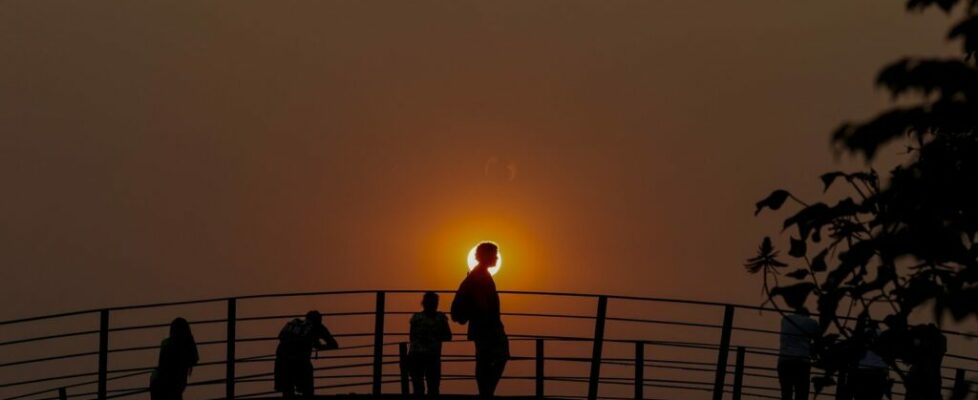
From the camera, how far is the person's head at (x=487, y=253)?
12461 millimetres

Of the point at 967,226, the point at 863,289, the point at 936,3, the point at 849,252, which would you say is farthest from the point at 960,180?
the point at 863,289

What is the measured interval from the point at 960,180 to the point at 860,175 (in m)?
1.78

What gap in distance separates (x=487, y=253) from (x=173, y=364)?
3.15 metres

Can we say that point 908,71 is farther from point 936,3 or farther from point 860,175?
point 860,175

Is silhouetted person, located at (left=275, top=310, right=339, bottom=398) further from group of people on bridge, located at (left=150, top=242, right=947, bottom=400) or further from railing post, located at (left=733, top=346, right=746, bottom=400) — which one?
railing post, located at (left=733, top=346, right=746, bottom=400)

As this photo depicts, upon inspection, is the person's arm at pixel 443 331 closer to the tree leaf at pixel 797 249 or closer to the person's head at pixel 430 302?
the person's head at pixel 430 302

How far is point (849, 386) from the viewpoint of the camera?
231 inches

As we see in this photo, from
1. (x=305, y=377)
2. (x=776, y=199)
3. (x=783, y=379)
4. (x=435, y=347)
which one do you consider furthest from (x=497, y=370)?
(x=776, y=199)

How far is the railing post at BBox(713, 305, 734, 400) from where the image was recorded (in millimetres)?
13117

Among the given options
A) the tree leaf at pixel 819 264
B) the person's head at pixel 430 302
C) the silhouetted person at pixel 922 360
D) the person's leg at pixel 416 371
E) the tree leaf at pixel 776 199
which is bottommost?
the person's leg at pixel 416 371

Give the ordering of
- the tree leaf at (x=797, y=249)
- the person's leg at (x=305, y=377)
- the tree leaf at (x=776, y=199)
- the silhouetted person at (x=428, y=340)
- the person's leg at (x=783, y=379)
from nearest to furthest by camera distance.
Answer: the tree leaf at (x=776, y=199) → the tree leaf at (x=797, y=249) → the person's leg at (x=783, y=379) → the silhouetted person at (x=428, y=340) → the person's leg at (x=305, y=377)

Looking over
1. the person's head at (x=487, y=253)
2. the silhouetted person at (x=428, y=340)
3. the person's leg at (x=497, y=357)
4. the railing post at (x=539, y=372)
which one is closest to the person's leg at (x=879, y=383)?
the person's head at (x=487, y=253)

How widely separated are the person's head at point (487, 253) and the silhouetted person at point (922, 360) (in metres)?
7.05

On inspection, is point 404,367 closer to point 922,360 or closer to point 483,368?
point 483,368
